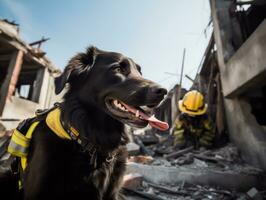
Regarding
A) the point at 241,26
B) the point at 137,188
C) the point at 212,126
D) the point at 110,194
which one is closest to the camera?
the point at 110,194

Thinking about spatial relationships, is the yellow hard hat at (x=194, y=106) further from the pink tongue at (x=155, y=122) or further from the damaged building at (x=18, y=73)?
the damaged building at (x=18, y=73)

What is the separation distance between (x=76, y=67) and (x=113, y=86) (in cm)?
44

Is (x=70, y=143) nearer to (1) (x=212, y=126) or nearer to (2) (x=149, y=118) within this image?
(2) (x=149, y=118)

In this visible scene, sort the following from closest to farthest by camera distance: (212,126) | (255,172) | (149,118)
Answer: (149,118), (255,172), (212,126)

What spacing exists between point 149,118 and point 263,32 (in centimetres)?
248

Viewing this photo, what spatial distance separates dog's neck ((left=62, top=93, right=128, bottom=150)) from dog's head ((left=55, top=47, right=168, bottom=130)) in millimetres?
71

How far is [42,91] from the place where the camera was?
11.2 metres

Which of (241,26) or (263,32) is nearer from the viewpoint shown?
(263,32)

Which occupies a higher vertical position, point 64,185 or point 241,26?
point 241,26

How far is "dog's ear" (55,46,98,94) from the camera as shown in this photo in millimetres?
1910

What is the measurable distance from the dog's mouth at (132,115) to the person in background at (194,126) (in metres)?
4.46

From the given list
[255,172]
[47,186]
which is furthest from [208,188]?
[47,186]

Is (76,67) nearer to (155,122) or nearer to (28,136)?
(28,136)

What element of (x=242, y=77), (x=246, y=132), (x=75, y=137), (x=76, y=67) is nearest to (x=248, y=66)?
(x=242, y=77)
